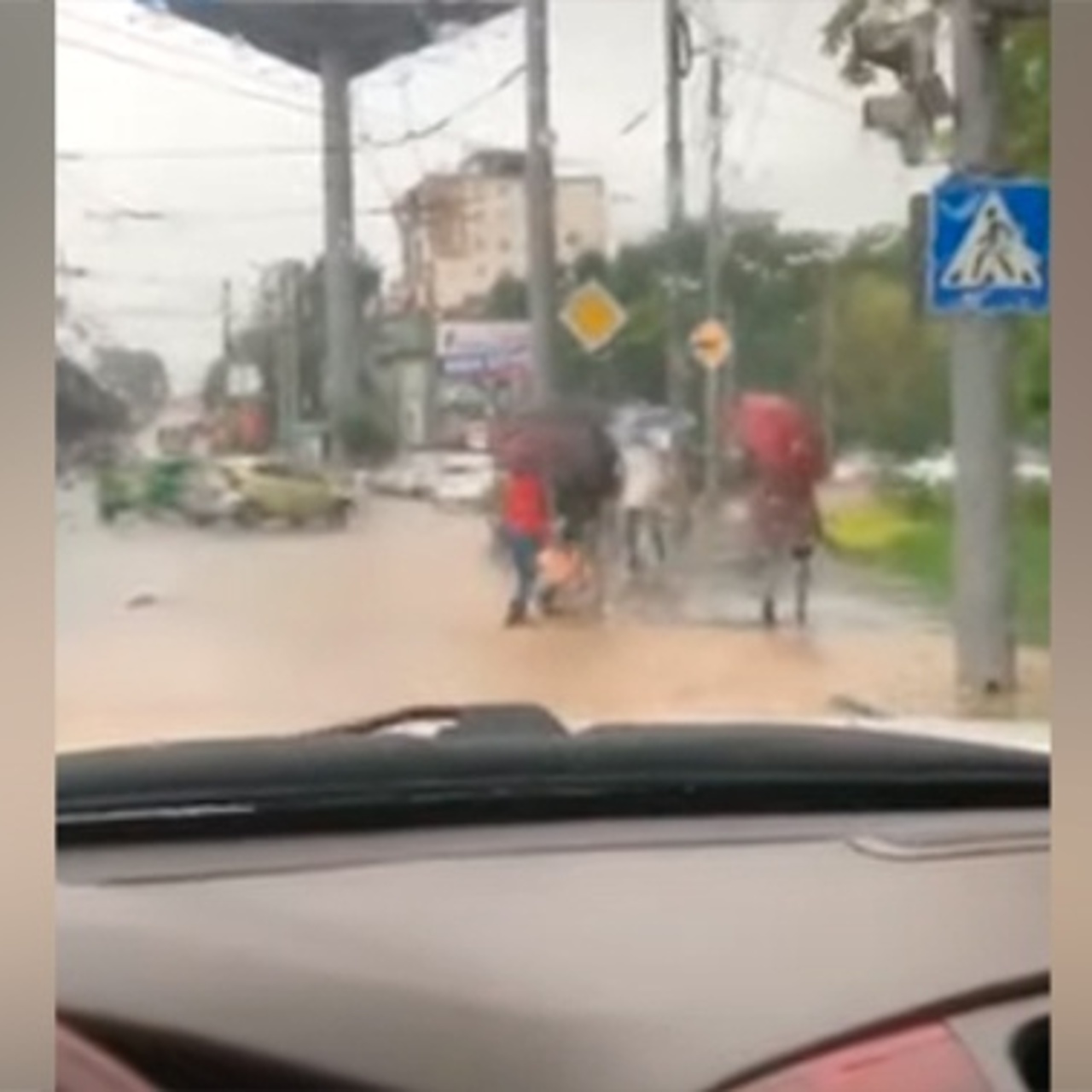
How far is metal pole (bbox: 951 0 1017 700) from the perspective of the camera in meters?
2.59

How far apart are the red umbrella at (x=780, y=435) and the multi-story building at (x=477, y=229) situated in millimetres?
248

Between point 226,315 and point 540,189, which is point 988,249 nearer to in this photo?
point 540,189

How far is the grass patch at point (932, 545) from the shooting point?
262cm

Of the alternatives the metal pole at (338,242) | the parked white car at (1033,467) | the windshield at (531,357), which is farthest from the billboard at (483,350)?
the parked white car at (1033,467)

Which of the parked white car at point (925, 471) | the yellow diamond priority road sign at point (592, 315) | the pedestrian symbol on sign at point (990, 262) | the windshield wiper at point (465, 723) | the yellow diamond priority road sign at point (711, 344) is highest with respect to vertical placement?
the pedestrian symbol on sign at point (990, 262)

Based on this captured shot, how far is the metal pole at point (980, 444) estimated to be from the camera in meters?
2.59

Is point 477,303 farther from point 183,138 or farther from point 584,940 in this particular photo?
point 584,940

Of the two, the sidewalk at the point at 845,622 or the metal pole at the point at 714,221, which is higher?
the metal pole at the point at 714,221

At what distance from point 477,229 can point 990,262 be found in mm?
587

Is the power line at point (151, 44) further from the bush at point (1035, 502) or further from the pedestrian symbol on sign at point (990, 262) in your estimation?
the bush at point (1035, 502)

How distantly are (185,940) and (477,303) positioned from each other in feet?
2.58

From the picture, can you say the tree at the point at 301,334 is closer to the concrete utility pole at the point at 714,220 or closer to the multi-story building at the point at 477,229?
the multi-story building at the point at 477,229

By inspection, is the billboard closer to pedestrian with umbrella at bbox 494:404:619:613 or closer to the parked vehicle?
pedestrian with umbrella at bbox 494:404:619:613

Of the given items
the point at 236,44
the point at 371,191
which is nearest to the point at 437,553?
the point at 371,191
